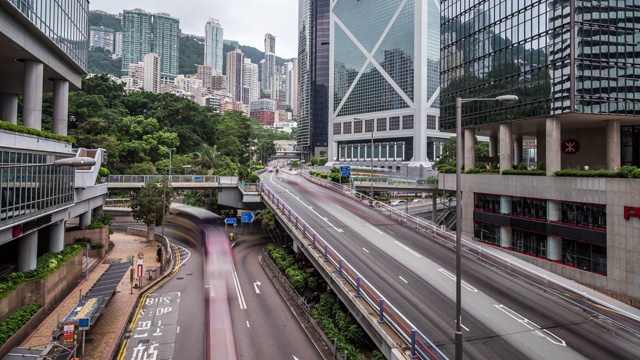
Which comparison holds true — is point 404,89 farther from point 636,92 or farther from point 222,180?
point 636,92

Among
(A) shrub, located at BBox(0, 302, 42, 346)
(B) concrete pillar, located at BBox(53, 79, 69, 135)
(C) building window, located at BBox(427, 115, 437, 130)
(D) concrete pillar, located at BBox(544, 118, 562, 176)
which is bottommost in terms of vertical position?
(A) shrub, located at BBox(0, 302, 42, 346)

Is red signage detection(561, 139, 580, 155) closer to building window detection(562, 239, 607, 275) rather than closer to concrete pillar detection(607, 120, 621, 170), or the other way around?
concrete pillar detection(607, 120, 621, 170)

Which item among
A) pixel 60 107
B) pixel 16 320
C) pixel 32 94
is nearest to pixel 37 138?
pixel 32 94

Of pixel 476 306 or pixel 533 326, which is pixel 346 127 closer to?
pixel 476 306

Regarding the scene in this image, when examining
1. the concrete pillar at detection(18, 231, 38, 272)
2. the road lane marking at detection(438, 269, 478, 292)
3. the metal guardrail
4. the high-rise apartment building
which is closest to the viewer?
the metal guardrail

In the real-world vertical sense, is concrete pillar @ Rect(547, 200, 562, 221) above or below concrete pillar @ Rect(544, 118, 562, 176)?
below

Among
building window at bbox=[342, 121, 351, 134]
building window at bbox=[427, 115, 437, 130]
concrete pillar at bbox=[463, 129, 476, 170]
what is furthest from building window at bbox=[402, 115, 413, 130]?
concrete pillar at bbox=[463, 129, 476, 170]

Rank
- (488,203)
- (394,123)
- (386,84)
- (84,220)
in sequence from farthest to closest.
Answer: (386,84)
(394,123)
(488,203)
(84,220)
